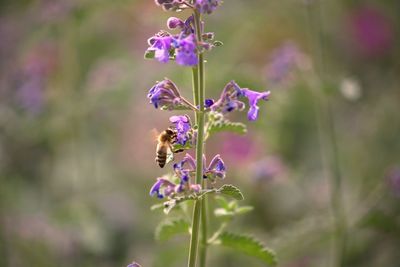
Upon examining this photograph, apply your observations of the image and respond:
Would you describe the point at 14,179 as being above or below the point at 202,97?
above

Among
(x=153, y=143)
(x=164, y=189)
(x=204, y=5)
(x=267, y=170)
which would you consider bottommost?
(x=164, y=189)

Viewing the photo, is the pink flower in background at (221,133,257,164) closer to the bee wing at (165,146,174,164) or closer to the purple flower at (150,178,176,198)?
the bee wing at (165,146,174,164)

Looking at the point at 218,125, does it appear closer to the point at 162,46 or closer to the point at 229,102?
the point at 229,102

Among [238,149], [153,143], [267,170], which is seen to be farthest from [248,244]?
[238,149]

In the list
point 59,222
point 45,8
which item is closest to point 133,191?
point 59,222

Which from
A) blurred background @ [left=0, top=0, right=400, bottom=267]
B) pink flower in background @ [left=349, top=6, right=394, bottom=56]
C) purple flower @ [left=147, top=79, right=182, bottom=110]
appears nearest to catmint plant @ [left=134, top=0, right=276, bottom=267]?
purple flower @ [left=147, top=79, right=182, bottom=110]

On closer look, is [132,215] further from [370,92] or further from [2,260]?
[370,92]
